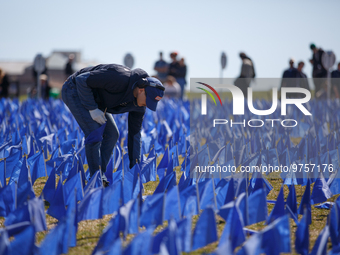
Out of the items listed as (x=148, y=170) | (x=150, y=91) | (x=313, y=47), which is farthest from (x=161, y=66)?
(x=150, y=91)

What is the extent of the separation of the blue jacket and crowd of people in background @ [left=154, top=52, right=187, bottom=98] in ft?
28.9

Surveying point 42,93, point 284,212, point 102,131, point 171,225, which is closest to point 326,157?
point 284,212

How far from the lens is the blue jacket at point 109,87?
12.7 feet

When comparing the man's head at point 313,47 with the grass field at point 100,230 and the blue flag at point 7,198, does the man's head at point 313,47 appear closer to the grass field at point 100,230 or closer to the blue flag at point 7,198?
the grass field at point 100,230

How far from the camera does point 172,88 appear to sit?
13.4 metres

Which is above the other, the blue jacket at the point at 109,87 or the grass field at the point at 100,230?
the blue jacket at the point at 109,87

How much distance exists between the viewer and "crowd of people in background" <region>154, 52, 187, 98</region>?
43.5ft

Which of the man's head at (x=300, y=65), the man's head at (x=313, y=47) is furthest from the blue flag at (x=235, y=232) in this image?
the man's head at (x=313, y=47)

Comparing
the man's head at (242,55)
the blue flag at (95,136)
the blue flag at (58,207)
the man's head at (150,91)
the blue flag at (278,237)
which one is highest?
the man's head at (242,55)

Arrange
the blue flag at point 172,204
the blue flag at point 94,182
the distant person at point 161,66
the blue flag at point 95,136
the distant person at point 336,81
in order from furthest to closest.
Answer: the distant person at point 161,66, the distant person at point 336,81, the blue flag at point 95,136, the blue flag at point 94,182, the blue flag at point 172,204

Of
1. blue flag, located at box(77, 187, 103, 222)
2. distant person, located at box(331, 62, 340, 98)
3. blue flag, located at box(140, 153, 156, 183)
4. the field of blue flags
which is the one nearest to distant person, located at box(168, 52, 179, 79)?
distant person, located at box(331, 62, 340, 98)

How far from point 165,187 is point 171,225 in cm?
145

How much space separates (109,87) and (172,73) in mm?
9525

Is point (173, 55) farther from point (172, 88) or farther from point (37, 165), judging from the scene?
point (37, 165)
